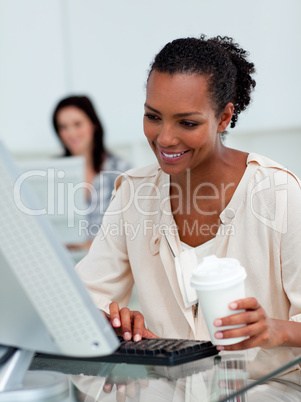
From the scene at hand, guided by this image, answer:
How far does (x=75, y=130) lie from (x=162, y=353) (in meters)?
4.13

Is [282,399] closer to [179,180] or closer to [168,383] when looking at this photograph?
[168,383]

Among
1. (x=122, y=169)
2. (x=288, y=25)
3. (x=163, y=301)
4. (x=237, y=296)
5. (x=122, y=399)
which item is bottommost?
(x=122, y=169)

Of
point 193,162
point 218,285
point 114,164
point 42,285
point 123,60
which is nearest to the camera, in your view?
point 42,285

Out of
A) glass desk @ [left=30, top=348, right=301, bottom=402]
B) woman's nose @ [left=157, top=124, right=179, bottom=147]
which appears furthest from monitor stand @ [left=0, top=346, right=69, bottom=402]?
woman's nose @ [left=157, top=124, right=179, bottom=147]

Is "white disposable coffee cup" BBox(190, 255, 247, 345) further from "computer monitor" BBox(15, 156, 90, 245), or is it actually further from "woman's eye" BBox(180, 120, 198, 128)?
"computer monitor" BBox(15, 156, 90, 245)

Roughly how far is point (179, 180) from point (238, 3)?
3781mm

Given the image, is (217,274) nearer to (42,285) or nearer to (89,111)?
(42,285)

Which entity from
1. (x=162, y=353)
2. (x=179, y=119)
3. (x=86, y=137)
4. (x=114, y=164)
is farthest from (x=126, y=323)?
(x=86, y=137)

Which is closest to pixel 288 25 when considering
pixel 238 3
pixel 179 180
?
pixel 238 3

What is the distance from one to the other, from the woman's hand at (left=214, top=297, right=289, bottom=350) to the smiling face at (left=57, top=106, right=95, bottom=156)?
4.01 meters

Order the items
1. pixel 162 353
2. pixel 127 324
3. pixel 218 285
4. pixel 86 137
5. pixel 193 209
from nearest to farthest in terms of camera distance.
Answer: pixel 218 285, pixel 162 353, pixel 127 324, pixel 193 209, pixel 86 137

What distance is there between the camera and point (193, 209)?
175 cm

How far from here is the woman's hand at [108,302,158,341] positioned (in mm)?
1404

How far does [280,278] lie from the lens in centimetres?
158
